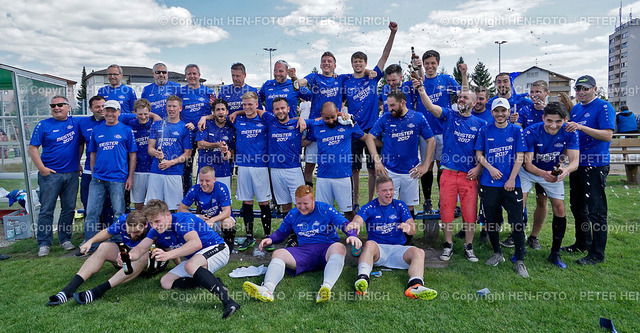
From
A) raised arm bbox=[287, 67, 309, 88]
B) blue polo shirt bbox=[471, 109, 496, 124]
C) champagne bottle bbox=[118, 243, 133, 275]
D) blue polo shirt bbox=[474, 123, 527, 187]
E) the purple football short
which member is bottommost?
the purple football short

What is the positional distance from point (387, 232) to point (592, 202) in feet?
9.40

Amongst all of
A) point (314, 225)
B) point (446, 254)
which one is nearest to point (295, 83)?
point (314, 225)

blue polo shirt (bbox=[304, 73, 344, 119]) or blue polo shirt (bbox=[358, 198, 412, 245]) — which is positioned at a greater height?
blue polo shirt (bbox=[304, 73, 344, 119])

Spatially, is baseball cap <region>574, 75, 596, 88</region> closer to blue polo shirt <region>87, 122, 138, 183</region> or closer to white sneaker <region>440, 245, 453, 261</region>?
white sneaker <region>440, 245, 453, 261</region>

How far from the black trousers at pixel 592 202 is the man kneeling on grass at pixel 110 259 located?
5.83 metres

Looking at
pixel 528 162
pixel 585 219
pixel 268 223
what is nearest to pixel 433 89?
pixel 528 162

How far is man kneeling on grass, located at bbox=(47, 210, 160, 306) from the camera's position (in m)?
4.13

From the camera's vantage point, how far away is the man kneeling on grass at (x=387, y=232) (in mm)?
4586

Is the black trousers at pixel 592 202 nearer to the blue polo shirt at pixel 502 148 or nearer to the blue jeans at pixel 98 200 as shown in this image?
the blue polo shirt at pixel 502 148

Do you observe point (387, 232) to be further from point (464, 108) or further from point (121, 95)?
point (121, 95)

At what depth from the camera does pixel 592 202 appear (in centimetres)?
516

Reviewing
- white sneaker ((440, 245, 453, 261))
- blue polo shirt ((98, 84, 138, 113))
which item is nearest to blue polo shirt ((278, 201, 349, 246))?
white sneaker ((440, 245, 453, 261))

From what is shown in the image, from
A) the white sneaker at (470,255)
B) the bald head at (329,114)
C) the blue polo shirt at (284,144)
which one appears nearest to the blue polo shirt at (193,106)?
the blue polo shirt at (284,144)

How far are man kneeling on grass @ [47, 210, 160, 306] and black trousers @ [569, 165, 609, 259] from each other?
583 centimetres
